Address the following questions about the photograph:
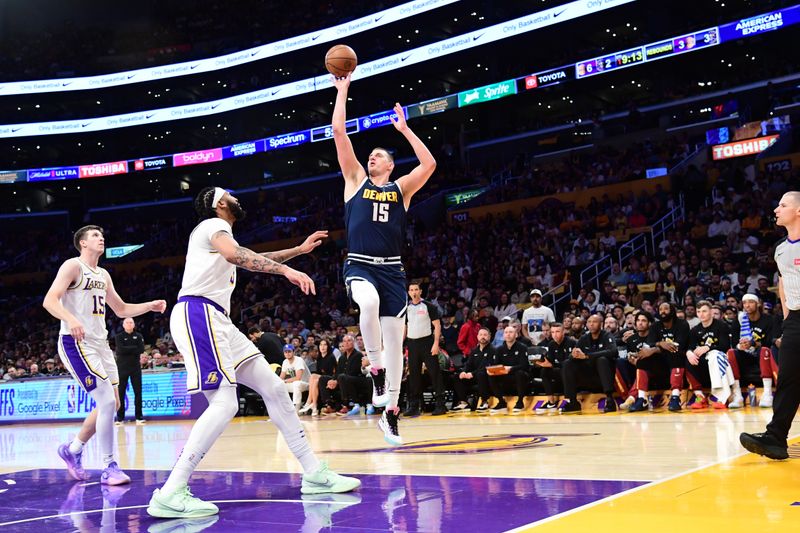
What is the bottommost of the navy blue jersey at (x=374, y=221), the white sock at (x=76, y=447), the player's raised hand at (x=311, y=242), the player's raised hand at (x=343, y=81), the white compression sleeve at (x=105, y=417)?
the white sock at (x=76, y=447)

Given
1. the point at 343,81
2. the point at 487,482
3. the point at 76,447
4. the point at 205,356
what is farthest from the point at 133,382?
the point at 487,482

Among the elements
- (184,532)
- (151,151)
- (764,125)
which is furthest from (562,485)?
(151,151)

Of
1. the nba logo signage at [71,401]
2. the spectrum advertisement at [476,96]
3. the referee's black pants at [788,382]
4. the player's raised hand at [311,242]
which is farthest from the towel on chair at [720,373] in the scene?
the spectrum advertisement at [476,96]

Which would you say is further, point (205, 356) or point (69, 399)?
point (69, 399)

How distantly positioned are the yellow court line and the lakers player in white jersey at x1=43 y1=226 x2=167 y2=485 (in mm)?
4057

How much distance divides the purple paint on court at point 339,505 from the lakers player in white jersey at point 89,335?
31.2 inches

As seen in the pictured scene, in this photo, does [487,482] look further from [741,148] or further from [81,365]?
[741,148]

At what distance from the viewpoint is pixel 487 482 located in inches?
202

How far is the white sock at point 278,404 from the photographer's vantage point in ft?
16.7

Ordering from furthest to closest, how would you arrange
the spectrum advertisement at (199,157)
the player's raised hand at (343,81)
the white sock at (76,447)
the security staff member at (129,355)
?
the spectrum advertisement at (199,157) → the security staff member at (129,355) → the white sock at (76,447) → the player's raised hand at (343,81)

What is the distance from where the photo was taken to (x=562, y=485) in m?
4.85

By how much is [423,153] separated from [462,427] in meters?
4.26

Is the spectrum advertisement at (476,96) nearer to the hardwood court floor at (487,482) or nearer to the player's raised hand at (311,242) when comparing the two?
the hardwood court floor at (487,482)

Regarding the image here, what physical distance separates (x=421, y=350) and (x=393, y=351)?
5.68 m
